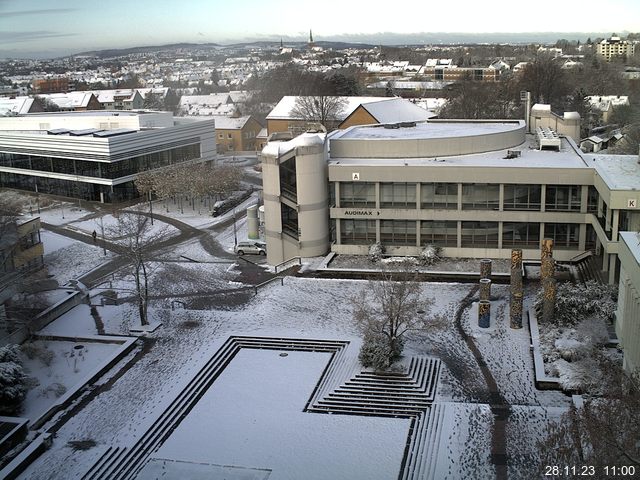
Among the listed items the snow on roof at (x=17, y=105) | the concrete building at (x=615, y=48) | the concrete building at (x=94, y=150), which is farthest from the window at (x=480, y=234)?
the concrete building at (x=615, y=48)

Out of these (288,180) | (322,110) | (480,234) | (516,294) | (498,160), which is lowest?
(516,294)

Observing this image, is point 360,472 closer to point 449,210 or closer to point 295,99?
point 449,210

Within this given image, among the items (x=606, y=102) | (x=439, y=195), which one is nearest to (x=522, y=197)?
Answer: (x=439, y=195)

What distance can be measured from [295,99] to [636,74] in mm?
64291

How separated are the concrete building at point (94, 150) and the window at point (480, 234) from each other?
24.3 metres

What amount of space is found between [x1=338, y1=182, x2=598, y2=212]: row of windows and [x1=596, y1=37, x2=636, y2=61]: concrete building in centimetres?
12666

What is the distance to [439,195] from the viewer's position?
30.2 m

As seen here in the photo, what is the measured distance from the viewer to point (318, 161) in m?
30.2

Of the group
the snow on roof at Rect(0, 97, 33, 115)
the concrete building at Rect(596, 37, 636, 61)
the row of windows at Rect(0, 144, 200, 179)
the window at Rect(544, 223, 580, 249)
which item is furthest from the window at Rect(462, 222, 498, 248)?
the concrete building at Rect(596, 37, 636, 61)

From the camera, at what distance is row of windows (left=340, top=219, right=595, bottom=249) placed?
2945 cm

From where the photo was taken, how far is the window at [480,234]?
30.1m

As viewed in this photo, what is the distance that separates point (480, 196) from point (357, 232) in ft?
18.2

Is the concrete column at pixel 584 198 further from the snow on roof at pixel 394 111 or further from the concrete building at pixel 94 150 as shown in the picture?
the snow on roof at pixel 394 111

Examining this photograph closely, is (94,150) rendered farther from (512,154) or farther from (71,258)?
(512,154)
